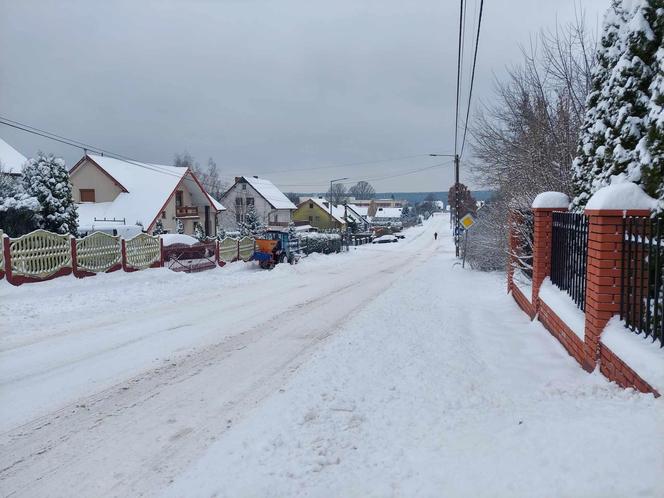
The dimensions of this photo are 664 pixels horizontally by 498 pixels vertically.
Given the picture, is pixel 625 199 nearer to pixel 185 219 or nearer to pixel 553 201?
pixel 553 201

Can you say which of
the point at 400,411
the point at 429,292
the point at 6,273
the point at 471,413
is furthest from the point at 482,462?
the point at 6,273

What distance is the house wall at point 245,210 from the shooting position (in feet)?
184

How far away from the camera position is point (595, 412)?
12.3 ft

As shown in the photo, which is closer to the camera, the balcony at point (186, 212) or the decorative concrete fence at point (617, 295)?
the decorative concrete fence at point (617, 295)

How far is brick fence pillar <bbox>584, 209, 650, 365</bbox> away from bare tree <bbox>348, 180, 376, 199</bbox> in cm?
17784

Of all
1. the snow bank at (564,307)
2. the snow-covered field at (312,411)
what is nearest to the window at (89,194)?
the snow-covered field at (312,411)

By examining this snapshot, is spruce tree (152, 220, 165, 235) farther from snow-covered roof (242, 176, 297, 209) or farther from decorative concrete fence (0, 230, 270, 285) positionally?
snow-covered roof (242, 176, 297, 209)

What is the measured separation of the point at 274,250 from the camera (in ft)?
72.5

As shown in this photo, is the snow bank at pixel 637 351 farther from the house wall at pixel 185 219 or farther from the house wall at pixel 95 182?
the house wall at pixel 95 182

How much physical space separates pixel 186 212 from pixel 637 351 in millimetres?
36628

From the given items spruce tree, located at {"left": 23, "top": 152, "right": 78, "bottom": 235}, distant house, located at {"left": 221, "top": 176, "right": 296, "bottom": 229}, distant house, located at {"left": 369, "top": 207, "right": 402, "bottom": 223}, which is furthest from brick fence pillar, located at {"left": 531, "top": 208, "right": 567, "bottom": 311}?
distant house, located at {"left": 369, "top": 207, "right": 402, "bottom": 223}

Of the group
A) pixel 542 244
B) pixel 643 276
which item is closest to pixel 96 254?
pixel 542 244

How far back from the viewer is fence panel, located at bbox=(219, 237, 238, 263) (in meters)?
21.9

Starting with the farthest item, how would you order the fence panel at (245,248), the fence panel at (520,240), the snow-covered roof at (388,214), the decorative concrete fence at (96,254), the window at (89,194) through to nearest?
the snow-covered roof at (388,214) → the window at (89,194) → the fence panel at (245,248) → the decorative concrete fence at (96,254) → the fence panel at (520,240)
